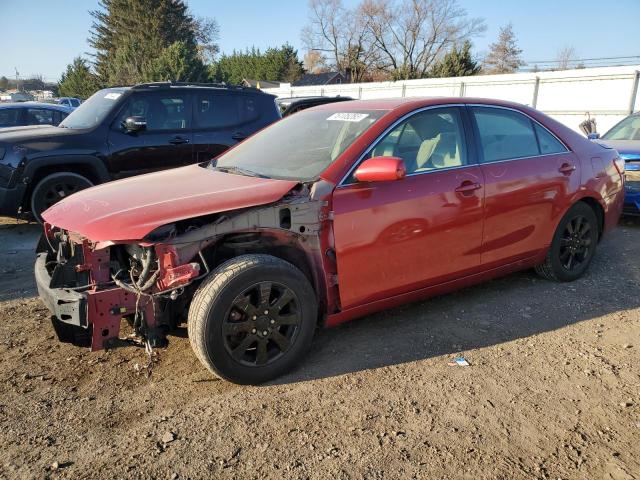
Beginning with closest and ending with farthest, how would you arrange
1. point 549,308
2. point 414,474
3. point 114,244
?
1. point 414,474
2. point 114,244
3. point 549,308

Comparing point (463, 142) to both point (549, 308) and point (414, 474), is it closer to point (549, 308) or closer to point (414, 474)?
point (549, 308)

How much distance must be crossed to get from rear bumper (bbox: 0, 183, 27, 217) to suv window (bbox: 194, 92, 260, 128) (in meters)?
2.42

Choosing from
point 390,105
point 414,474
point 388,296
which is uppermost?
point 390,105

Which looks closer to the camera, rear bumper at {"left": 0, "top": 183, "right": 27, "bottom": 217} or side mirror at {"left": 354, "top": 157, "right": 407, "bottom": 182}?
side mirror at {"left": 354, "top": 157, "right": 407, "bottom": 182}

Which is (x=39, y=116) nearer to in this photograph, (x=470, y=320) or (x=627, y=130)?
(x=470, y=320)

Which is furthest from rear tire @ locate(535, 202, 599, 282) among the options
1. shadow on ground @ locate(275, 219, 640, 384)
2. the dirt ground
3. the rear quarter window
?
Answer: the rear quarter window

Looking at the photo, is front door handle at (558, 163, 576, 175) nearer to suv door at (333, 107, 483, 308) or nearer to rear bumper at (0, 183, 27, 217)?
suv door at (333, 107, 483, 308)

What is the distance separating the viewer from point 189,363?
332cm

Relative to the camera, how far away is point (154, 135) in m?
6.99

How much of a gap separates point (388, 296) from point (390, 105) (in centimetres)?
141

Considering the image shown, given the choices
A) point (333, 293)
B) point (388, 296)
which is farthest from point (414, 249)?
point (333, 293)

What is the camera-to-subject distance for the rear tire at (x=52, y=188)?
6.41m

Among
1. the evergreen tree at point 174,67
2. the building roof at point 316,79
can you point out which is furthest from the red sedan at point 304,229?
the building roof at point 316,79

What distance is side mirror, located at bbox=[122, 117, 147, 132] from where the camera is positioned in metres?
6.68
